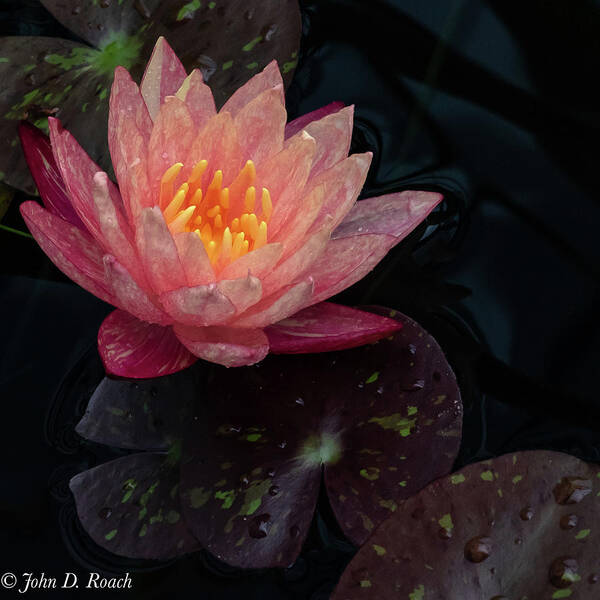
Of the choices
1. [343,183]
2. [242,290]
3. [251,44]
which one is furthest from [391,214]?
[251,44]

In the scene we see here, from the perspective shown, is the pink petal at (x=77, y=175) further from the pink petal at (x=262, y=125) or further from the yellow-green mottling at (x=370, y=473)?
the yellow-green mottling at (x=370, y=473)

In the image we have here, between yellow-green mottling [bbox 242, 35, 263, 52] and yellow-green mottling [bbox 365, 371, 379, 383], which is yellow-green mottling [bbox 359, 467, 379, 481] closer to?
yellow-green mottling [bbox 365, 371, 379, 383]

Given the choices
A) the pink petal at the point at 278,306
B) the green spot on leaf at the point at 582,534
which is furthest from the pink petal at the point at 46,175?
the green spot on leaf at the point at 582,534

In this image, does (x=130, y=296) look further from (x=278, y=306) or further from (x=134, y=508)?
(x=134, y=508)

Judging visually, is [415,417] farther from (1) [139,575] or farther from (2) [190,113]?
(2) [190,113]

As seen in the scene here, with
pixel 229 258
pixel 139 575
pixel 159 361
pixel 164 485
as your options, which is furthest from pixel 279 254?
pixel 139 575

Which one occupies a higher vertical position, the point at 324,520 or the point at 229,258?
the point at 229,258
